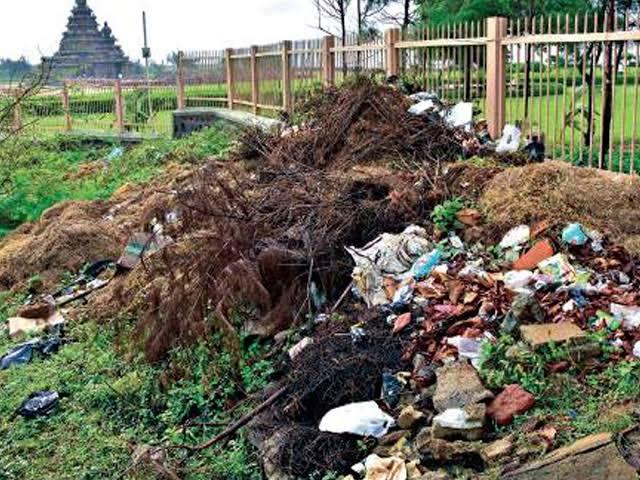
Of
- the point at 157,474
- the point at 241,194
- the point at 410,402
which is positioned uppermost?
the point at 241,194

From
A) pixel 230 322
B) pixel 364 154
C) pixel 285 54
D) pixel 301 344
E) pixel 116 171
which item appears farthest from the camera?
pixel 116 171

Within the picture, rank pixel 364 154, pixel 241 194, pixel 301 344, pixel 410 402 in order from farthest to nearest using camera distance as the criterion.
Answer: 1. pixel 364 154
2. pixel 241 194
3. pixel 301 344
4. pixel 410 402

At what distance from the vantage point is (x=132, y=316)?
695cm

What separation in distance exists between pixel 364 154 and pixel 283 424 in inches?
155

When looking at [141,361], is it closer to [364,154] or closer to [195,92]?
[364,154]

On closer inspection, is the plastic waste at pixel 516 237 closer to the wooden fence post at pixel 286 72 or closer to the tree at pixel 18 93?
the tree at pixel 18 93

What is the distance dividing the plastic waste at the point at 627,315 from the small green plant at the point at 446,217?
1821 mm

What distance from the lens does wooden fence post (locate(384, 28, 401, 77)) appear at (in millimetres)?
10570

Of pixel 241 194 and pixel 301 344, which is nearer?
pixel 301 344

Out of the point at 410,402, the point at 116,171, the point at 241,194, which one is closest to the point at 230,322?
the point at 241,194

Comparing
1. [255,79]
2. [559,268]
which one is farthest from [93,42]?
[559,268]

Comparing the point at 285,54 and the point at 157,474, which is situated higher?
the point at 285,54

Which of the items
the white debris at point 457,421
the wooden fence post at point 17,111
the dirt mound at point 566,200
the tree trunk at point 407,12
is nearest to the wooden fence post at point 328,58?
the wooden fence post at point 17,111

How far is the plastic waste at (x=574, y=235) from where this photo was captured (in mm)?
5637
